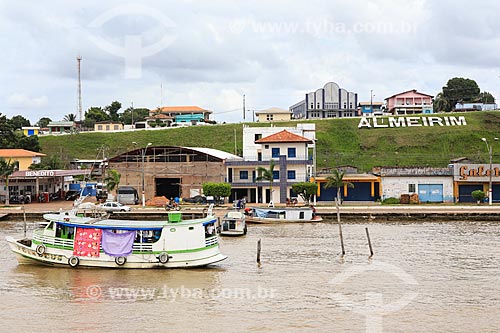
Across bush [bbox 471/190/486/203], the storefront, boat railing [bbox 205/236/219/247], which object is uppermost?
the storefront

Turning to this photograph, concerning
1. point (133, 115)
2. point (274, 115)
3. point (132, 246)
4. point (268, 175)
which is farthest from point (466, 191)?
point (133, 115)

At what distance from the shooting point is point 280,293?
30.2 m

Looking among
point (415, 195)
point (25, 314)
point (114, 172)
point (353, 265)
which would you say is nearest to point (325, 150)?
point (415, 195)

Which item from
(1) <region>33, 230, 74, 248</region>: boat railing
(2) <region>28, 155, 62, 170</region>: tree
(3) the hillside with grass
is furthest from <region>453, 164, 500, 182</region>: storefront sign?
(2) <region>28, 155, 62, 170</region>: tree

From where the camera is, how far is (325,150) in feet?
334

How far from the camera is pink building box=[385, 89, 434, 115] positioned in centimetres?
13836

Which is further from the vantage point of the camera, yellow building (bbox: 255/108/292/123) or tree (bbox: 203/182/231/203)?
yellow building (bbox: 255/108/292/123)

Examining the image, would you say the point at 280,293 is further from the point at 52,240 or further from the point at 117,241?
the point at 52,240

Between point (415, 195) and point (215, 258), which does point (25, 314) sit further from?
point (415, 195)

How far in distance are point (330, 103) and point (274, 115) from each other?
1134cm

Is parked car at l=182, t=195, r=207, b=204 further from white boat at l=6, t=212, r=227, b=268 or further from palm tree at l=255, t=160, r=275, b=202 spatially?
white boat at l=6, t=212, r=227, b=268

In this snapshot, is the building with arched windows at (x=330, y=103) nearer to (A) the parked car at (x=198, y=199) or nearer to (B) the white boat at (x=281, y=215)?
(A) the parked car at (x=198, y=199)

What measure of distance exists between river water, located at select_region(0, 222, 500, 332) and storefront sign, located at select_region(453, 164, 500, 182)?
27.5 meters

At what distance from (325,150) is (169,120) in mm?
53415
